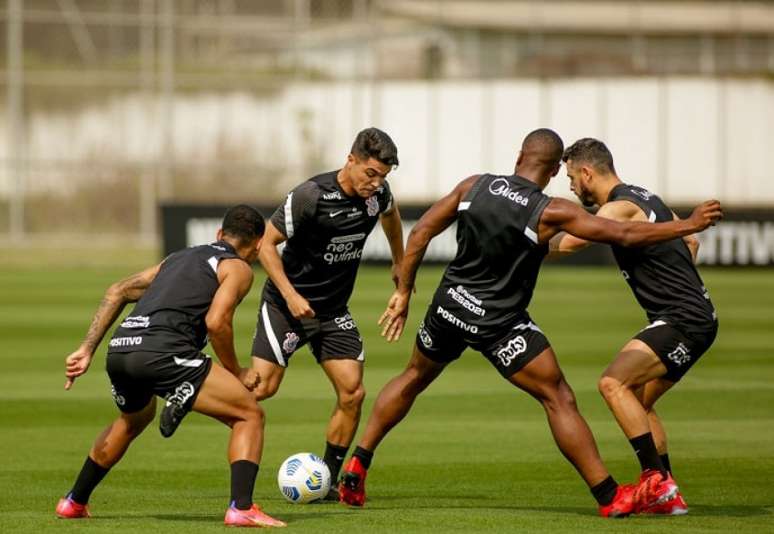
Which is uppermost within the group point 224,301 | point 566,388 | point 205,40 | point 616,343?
point 205,40

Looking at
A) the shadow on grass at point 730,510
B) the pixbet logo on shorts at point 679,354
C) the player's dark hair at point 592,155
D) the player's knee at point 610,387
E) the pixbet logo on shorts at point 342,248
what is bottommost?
the shadow on grass at point 730,510

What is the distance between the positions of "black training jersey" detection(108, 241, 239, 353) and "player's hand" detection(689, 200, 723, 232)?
8.89ft

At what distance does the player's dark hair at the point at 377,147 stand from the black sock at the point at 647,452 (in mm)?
2409

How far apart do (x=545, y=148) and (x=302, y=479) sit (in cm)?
263

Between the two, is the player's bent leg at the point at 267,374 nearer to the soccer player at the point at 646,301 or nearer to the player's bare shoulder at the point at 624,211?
the soccer player at the point at 646,301

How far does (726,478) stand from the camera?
10.8 metres

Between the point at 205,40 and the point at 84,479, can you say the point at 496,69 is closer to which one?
the point at 205,40

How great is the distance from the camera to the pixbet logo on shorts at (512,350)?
9242 mm

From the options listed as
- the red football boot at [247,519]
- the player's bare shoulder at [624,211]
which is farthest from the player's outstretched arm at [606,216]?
the red football boot at [247,519]

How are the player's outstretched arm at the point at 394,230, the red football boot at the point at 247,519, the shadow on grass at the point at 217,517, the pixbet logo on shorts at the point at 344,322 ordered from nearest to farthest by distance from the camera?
the red football boot at the point at 247,519 → the shadow on grass at the point at 217,517 → the pixbet logo on shorts at the point at 344,322 → the player's outstretched arm at the point at 394,230

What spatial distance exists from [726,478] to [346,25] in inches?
1434

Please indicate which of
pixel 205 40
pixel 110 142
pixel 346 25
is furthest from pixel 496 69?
pixel 110 142

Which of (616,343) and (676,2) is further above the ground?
(676,2)

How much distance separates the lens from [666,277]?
966 cm
